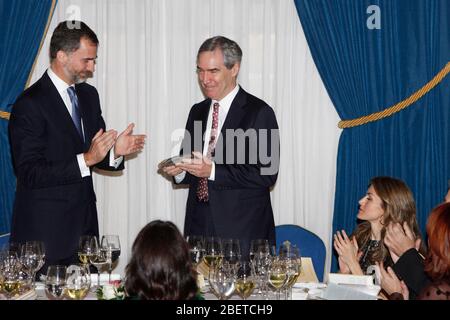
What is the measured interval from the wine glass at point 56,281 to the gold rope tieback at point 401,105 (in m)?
2.90

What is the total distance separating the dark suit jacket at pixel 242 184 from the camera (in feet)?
12.9

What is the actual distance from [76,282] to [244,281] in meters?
0.64

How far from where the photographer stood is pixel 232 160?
160 inches

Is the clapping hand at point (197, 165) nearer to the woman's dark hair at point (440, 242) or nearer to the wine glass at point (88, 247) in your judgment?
the wine glass at point (88, 247)

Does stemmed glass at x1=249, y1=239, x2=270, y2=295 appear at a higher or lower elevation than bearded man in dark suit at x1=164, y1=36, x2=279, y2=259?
lower

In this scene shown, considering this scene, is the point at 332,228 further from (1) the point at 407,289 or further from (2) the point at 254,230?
(1) the point at 407,289

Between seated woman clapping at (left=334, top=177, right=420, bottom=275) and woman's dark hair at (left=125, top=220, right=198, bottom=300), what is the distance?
62.1 inches

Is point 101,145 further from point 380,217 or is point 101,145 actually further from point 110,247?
point 380,217

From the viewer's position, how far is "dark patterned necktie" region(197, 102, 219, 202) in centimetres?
404

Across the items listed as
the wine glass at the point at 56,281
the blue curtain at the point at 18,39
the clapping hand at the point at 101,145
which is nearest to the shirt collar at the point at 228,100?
the clapping hand at the point at 101,145

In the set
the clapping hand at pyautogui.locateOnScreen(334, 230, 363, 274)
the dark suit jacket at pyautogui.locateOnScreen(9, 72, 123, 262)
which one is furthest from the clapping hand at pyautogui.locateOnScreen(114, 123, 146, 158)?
the clapping hand at pyautogui.locateOnScreen(334, 230, 363, 274)

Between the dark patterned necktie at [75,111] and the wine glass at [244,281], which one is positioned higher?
the dark patterned necktie at [75,111]

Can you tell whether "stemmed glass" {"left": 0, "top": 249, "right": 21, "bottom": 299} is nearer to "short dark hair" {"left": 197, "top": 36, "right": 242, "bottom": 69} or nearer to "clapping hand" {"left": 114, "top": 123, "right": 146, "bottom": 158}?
"clapping hand" {"left": 114, "top": 123, "right": 146, "bottom": 158}
